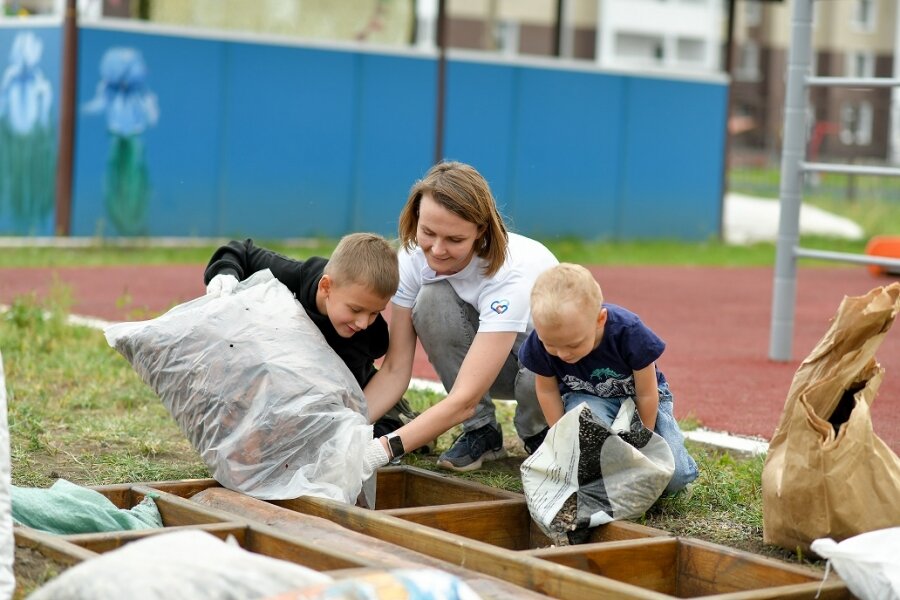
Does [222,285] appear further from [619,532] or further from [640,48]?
[640,48]

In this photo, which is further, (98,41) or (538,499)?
(98,41)

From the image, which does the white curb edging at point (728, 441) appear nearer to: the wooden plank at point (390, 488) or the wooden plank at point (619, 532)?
the wooden plank at point (619, 532)

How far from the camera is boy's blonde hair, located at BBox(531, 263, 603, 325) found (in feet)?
12.6

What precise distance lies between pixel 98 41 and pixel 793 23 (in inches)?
339

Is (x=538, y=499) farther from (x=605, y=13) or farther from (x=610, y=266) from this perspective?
(x=605, y=13)

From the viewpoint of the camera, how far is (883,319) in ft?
12.2

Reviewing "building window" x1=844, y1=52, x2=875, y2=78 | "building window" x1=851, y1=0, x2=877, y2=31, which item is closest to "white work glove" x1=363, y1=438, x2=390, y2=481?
"building window" x1=844, y1=52, x2=875, y2=78

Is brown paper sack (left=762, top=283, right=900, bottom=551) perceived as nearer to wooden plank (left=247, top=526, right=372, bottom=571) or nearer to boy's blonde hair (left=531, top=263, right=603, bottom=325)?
boy's blonde hair (left=531, top=263, right=603, bottom=325)

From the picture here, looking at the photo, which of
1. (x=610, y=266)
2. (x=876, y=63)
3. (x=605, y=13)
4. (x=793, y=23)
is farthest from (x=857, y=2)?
(x=793, y=23)

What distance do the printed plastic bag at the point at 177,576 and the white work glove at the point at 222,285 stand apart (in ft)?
5.77

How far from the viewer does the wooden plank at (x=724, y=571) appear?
11.7 ft

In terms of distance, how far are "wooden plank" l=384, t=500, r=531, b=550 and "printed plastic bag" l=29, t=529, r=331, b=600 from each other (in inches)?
49.6

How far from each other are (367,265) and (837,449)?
1.54 m

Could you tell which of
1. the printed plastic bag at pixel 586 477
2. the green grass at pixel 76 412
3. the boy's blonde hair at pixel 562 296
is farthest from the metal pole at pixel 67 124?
the boy's blonde hair at pixel 562 296
